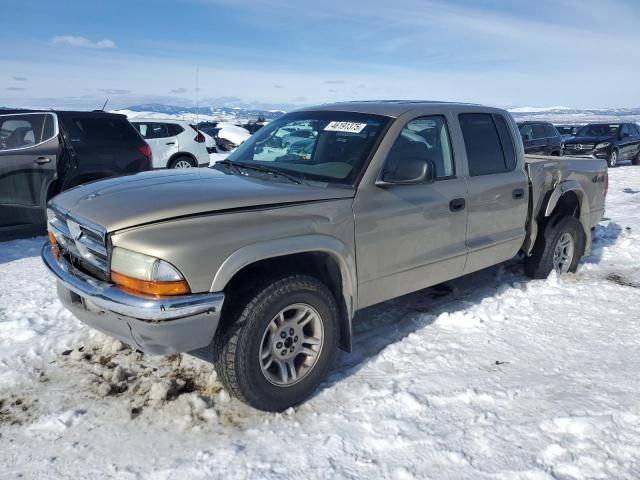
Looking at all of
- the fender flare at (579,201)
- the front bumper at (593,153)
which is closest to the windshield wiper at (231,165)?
the fender flare at (579,201)

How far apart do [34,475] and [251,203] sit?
1.75 metres

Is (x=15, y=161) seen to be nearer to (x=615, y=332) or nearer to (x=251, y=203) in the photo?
(x=251, y=203)

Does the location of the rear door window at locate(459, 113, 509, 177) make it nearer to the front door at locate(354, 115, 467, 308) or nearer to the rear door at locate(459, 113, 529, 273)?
the rear door at locate(459, 113, 529, 273)

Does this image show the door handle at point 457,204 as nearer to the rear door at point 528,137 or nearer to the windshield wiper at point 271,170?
the windshield wiper at point 271,170

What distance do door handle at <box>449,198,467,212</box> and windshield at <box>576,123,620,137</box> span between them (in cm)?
1849

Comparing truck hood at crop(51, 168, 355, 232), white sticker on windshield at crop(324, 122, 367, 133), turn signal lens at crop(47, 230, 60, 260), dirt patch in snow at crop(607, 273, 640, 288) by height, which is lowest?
dirt patch in snow at crop(607, 273, 640, 288)

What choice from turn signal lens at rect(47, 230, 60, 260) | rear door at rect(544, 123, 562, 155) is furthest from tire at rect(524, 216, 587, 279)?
rear door at rect(544, 123, 562, 155)

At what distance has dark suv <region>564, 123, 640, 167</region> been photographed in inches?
746

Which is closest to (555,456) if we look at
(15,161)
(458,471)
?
(458,471)

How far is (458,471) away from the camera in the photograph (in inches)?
105

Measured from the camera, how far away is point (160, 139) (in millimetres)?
12422

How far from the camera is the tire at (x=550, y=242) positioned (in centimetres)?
536

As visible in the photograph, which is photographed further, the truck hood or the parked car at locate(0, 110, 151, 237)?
the parked car at locate(0, 110, 151, 237)

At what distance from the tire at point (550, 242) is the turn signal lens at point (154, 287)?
395cm
